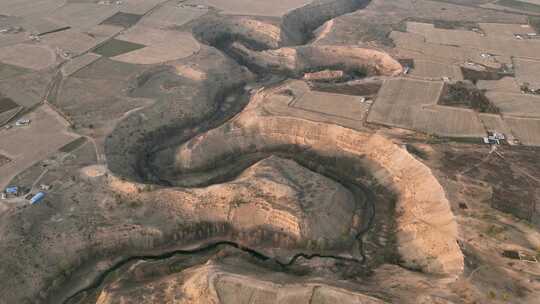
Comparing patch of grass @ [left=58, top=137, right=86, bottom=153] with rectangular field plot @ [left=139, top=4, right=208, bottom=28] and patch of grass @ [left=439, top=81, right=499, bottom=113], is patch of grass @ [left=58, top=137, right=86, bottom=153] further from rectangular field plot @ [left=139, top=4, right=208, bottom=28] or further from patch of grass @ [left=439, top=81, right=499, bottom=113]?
patch of grass @ [left=439, top=81, right=499, bottom=113]

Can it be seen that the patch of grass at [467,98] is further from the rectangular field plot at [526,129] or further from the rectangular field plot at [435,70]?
the rectangular field plot at [435,70]

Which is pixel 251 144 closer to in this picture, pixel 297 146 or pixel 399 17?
pixel 297 146

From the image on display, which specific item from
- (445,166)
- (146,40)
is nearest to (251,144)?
(445,166)

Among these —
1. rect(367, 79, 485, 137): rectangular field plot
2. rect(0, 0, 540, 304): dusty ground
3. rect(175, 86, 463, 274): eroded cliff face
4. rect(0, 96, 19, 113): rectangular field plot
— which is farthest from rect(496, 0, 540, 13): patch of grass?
rect(0, 96, 19, 113): rectangular field plot

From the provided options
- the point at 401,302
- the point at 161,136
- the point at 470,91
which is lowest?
the point at 161,136

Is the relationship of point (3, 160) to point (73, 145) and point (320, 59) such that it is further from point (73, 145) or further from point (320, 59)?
point (320, 59)
